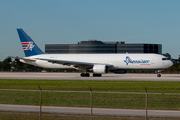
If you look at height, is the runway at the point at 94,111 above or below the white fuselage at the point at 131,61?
below

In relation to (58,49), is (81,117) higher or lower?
lower

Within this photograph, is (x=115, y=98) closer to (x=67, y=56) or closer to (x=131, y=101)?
(x=131, y=101)

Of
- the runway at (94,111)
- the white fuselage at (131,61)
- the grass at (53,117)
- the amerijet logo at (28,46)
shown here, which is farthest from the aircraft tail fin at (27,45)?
the grass at (53,117)

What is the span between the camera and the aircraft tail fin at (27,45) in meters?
51.1

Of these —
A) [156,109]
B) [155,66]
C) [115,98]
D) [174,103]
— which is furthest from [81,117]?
[155,66]

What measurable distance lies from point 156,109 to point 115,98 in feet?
7.12

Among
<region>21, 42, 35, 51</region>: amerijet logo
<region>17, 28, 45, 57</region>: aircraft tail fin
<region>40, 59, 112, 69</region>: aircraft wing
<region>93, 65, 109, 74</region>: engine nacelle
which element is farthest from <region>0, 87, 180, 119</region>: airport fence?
<region>21, 42, 35, 51</region>: amerijet logo

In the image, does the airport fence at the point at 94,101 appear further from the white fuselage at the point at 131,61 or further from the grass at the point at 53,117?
the white fuselage at the point at 131,61

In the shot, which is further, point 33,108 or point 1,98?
point 1,98

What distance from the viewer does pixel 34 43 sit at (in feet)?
169

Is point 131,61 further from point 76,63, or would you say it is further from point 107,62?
point 76,63

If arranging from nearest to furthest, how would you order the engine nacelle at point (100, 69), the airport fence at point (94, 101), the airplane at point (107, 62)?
1. the airport fence at point (94, 101)
2. the engine nacelle at point (100, 69)
3. the airplane at point (107, 62)

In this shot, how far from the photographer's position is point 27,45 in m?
51.2

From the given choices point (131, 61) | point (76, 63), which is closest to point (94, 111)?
point (76, 63)
